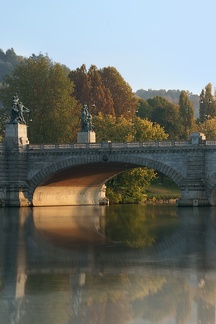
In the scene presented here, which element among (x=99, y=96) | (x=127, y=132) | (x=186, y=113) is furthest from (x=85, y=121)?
(x=186, y=113)

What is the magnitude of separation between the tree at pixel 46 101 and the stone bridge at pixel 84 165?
18438 mm

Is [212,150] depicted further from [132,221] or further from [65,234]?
[65,234]

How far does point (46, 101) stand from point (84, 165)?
30.5 m

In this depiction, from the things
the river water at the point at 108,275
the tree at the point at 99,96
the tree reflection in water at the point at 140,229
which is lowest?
the tree reflection in water at the point at 140,229

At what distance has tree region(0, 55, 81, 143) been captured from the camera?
116 metres

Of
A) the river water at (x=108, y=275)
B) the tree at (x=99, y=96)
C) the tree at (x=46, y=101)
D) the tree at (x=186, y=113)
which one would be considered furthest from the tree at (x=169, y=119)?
the river water at (x=108, y=275)

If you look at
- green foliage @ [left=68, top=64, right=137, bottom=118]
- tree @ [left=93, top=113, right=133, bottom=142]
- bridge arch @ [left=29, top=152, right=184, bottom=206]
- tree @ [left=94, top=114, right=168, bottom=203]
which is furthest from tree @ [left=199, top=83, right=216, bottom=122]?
bridge arch @ [left=29, top=152, right=184, bottom=206]

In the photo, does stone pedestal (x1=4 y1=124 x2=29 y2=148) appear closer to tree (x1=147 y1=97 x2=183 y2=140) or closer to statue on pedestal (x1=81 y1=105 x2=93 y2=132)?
statue on pedestal (x1=81 y1=105 x2=93 y2=132)

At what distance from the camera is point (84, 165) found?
8931cm

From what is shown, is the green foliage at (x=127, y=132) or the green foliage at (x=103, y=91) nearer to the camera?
the green foliage at (x=127, y=132)

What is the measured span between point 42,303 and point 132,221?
38.5 m

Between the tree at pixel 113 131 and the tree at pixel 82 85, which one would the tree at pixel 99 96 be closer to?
the tree at pixel 82 85

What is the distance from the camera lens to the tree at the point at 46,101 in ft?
382

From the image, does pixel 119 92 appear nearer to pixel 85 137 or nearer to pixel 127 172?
pixel 127 172
